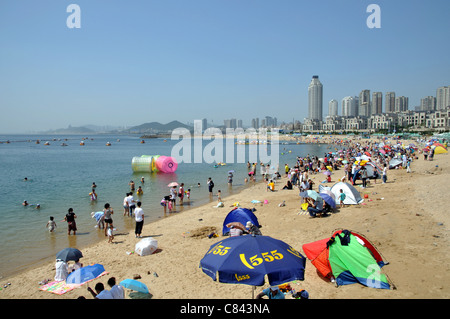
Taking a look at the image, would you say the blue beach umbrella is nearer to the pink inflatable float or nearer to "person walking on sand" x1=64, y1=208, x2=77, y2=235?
"person walking on sand" x1=64, y1=208, x2=77, y2=235

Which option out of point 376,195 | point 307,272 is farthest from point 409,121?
point 307,272

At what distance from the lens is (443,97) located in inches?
7323

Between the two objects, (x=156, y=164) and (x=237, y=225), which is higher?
(x=156, y=164)

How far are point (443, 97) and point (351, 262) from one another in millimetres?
233857

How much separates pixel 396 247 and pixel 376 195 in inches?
266

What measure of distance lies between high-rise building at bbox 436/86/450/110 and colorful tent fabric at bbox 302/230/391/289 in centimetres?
22293

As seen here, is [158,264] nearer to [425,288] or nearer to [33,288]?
[33,288]

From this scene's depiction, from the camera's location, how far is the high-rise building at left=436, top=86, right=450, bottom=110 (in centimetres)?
18009

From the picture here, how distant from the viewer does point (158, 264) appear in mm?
8375

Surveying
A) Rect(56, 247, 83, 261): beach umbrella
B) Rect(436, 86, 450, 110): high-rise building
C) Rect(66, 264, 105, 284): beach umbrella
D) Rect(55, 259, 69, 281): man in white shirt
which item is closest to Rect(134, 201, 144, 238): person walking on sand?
Rect(56, 247, 83, 261): beach umbrella

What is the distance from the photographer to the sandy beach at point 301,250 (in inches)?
253

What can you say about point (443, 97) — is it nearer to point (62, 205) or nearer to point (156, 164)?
point (156, 164)

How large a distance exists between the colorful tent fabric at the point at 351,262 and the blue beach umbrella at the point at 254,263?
1.79 meters

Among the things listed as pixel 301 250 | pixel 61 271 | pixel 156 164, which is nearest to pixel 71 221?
pixel 61 271
